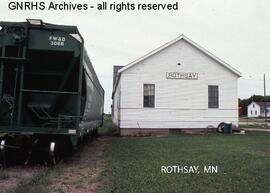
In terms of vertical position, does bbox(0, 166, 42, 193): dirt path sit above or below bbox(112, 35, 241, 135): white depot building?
below

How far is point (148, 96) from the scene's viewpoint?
22.8m

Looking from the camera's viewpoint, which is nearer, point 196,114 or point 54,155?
point 54,155

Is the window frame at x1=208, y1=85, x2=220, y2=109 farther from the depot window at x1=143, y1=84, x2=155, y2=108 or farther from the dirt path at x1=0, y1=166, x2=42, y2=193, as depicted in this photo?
the dirt path at x1=0, y1=166, x2=42, y2=193

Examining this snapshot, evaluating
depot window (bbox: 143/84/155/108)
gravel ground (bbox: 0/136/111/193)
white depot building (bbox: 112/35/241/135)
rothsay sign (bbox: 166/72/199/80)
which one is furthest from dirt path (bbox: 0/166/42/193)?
rothsay sign (bbox: 166/72/199/80)

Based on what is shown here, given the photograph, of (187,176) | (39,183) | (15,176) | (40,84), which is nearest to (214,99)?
(40,84)

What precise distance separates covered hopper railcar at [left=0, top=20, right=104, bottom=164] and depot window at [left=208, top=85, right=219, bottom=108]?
49.6ft

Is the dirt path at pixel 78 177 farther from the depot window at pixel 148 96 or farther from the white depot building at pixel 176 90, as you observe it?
the depot window at pixel 148 96

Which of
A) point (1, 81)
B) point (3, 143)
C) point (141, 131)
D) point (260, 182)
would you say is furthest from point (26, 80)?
point (141, 131)

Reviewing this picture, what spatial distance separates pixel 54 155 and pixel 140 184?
3.61m

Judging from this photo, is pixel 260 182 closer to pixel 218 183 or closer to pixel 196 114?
pixel 218 183

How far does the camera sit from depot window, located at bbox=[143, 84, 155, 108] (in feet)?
74.7

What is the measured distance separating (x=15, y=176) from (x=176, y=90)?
16140 millimetres

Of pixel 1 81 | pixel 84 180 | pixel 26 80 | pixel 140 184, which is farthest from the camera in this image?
pixel 26 80

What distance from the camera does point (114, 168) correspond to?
9.17 meters
